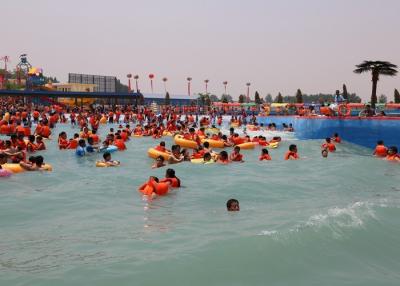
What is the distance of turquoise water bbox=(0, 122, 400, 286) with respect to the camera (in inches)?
195

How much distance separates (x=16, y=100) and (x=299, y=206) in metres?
38.1

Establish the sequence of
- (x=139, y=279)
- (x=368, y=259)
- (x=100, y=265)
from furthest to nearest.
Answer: (x=368, y=259) < (x=100, y=265) < (x=139, y=279)

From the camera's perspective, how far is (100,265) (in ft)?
16.8

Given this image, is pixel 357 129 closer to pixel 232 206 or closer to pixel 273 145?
pixel 273 145

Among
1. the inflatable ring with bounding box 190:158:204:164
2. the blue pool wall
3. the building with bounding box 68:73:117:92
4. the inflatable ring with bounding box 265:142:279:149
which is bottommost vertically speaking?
the inflatable ring with bounding box 265:142:279:149

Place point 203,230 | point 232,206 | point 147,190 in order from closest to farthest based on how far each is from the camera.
Answer: 1. point 203,230
2. point 232,206
3. point 147,190

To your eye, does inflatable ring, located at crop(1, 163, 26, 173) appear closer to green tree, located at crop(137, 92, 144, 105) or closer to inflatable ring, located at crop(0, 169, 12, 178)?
inflatable ring, located at crop(0, 169, 12, 178)

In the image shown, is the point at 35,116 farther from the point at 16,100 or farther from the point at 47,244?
the point at 47,244

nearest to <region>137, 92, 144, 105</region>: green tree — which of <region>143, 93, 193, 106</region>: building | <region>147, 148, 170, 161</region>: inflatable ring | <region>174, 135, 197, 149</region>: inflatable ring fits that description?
<region>143, 93, 193, 106</region>: building

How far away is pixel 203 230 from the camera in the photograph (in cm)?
648

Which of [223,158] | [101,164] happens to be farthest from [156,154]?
[223,158]

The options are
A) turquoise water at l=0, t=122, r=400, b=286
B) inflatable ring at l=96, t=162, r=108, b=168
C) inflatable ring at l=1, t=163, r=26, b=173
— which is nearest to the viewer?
turquoise water at l=0, t=122, r=400, b=286

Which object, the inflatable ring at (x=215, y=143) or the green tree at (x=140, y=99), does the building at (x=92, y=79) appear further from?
the inflatable ring at (x=215, y=143)

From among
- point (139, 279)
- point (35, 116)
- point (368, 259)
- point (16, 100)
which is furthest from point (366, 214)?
point (16, 100)
